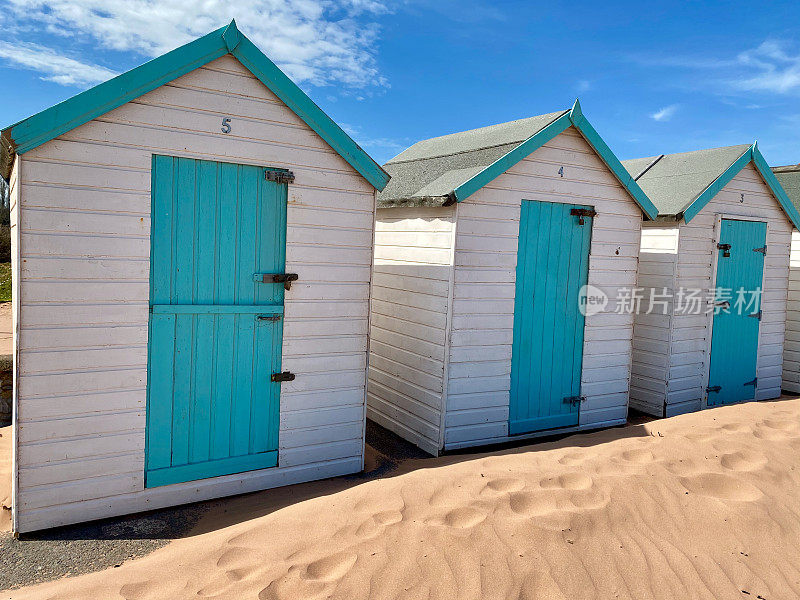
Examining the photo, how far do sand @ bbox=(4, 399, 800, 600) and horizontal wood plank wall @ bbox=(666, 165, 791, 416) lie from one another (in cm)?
325

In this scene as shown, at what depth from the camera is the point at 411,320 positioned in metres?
6.76

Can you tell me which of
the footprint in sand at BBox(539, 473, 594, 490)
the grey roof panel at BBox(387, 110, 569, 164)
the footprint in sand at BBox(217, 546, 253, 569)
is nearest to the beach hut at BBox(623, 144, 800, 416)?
the grey roof panel at BBox(387, 110, 569, 164)

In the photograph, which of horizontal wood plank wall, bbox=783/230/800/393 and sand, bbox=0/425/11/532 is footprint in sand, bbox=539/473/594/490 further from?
horizontal wood plank wall, bbox=783/230/800/393

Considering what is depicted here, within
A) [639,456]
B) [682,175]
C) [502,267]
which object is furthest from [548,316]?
[682,175]

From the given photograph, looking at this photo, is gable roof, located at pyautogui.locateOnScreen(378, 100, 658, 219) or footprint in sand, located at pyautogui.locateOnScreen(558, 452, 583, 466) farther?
gable roof, located at pyautogui.locateOnScreen(378, 100, 658, 219)

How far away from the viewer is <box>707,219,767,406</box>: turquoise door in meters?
8.51

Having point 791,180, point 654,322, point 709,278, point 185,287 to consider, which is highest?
point 791,180

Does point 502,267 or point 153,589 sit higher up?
point 502,267

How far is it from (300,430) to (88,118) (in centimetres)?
291

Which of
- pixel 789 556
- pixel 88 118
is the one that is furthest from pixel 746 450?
pixel 88 118

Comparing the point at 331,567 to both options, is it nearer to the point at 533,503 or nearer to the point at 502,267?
the point at 533,503

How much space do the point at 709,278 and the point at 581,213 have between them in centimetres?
271

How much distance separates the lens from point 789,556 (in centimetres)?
383

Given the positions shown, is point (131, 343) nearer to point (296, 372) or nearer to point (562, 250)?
point (296, 372)
